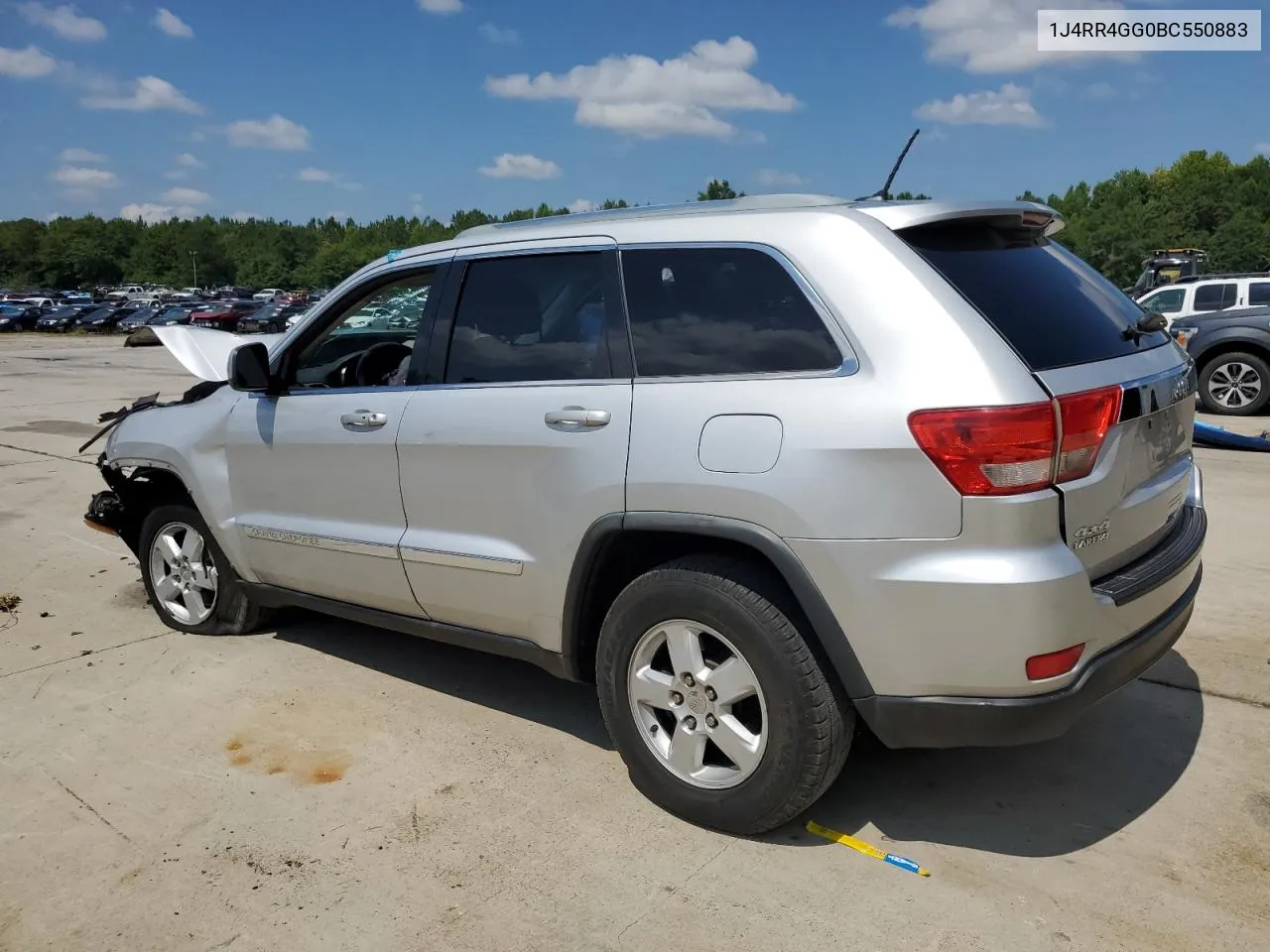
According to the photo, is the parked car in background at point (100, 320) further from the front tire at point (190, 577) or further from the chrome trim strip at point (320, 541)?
the chrome trim strip at point (320, 541)

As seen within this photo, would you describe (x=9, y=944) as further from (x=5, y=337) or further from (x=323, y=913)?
(x=5, y=337)

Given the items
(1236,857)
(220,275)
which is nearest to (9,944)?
(1236,857)

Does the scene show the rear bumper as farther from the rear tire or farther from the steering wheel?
the rear tire

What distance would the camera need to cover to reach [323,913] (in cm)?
285

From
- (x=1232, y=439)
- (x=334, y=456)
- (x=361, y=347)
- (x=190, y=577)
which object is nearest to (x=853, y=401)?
(x=334, y=456)

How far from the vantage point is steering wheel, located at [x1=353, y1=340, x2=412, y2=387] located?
4.46m

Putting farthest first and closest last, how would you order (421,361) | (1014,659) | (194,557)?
(194,557) < (421,361) < (1014,659)

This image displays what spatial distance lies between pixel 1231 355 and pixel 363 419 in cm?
1162

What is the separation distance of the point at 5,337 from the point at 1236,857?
5202 centimetres

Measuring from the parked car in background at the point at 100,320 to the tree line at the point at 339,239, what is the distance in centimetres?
3763

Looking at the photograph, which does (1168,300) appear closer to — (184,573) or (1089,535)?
(1089,535)

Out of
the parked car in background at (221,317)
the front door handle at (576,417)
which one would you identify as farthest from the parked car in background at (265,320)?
the front door handle at (576,417)

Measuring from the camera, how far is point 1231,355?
12266 mm

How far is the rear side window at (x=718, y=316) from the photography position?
116 inches
